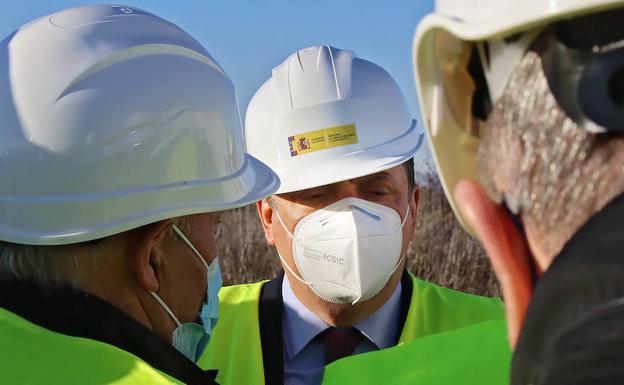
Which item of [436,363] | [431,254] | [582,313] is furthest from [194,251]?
[431,254]

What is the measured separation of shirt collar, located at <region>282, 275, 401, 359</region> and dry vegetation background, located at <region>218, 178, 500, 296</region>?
5.65 metres

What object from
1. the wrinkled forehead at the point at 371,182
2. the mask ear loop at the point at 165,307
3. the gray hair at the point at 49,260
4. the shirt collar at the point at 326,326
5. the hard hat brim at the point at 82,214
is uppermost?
the hard hat brim at the point at 82,214

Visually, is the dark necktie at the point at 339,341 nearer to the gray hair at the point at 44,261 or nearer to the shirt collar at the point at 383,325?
the shirt collar at the point at 383,325

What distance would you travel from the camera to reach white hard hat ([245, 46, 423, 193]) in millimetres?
4238

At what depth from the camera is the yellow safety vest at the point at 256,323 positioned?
389 centimetres

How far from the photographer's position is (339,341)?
13.4 ft

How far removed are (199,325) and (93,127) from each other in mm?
786

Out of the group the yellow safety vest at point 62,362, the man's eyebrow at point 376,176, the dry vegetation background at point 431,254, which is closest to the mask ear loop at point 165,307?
the yellow safety vest at point 62,362

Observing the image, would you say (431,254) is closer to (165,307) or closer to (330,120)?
(330,120)

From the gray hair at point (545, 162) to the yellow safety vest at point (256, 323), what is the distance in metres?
2.87

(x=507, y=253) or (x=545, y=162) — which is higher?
(x=545, y=162)

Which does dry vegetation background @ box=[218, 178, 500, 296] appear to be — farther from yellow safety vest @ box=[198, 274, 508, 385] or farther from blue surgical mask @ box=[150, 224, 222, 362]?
blue surgical mask @ box=[150, 224, 222, 362]

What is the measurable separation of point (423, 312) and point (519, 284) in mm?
3059

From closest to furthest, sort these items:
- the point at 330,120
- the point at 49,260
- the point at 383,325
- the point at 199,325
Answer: the point at 49,260
the point at 199,325
the point at 383,325
the point at 330,120
